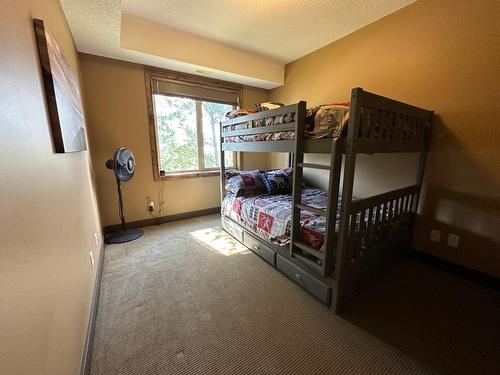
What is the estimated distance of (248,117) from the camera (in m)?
2.39

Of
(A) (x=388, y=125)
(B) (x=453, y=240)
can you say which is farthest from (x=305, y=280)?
(B) (x=453, y=240)

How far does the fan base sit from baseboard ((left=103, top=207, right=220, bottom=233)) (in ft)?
0.35

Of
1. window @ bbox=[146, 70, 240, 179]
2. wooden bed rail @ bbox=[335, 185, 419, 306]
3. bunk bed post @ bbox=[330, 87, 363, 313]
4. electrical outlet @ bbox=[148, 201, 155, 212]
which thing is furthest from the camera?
electrical outlet @ bbox=[148, 201, 155, 212]

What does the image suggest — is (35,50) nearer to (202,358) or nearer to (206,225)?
(202,358)

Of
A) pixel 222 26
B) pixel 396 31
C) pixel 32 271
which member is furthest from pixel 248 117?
pixel 32 271

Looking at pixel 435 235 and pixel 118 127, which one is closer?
pixel 435 235

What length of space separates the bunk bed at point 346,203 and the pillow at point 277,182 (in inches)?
23.6

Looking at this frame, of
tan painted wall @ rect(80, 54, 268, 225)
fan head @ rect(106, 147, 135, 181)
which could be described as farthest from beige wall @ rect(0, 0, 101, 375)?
tan painted wall @ rect(80, 54, 268, 225)

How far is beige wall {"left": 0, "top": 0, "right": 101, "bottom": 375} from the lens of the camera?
0.60m

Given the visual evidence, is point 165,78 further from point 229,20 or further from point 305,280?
point 305,280

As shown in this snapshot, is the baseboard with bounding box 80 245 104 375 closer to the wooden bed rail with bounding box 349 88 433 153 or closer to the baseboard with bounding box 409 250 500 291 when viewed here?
the wooden bed rail with bounding box 349 88 433 153

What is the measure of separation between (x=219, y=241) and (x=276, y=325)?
1.48 metres

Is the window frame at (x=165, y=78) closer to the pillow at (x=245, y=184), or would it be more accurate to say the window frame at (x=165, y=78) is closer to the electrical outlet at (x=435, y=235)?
the pillow at (x=245, y=184)

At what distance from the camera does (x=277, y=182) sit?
312cm
